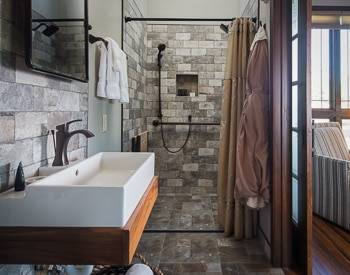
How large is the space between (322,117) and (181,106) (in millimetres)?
2000

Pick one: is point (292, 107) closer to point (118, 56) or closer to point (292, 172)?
point (292, 172)

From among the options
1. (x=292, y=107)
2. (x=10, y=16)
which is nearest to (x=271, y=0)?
(x=292, y=107)

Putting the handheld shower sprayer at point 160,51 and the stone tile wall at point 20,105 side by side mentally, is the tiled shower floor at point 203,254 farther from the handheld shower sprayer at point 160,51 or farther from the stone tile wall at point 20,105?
the handheld shower sprayer at point 160,51

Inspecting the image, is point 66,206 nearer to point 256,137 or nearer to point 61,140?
point 61,140

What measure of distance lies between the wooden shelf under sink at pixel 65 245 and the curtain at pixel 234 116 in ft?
6.60

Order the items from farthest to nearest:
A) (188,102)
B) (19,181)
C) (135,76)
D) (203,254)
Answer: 1. (188,102)
2. (135,76)
3. (203,254)
4. (19,181)

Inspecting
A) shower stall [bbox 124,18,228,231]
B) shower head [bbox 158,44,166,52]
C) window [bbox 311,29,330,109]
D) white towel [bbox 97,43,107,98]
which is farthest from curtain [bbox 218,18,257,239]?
window [bbox 311,29,330,109]

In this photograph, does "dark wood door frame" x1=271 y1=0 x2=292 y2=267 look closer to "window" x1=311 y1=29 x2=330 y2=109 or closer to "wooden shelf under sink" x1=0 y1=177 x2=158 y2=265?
"wooden shelf under sink" x1=0 y1=177 x2=158 y2=265

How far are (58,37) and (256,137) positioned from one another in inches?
64.2

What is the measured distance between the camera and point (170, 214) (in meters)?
3.52

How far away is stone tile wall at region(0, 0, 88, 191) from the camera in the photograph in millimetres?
1141

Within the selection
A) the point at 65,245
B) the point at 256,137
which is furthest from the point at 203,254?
the point at 65,245

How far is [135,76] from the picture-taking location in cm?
366

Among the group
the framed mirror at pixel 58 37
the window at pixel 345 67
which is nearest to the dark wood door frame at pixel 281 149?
the framed mirror at pixel 58 37
